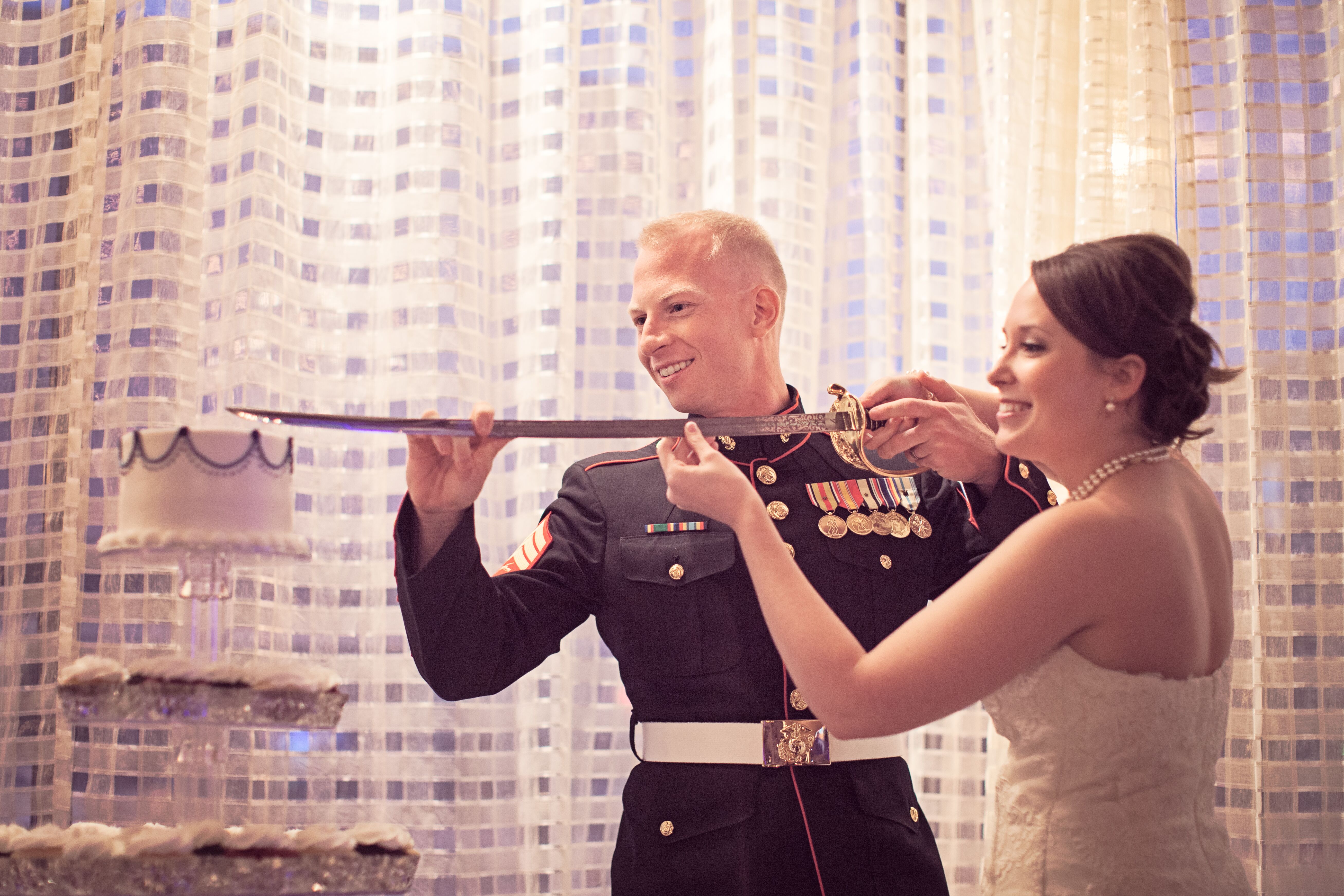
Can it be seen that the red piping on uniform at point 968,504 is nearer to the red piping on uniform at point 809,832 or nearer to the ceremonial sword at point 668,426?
the ceremonial sword at point 668,426

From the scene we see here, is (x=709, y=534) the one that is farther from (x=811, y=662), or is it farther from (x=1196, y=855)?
(x=1196, y=855)

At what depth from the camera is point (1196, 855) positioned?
3.76 feet

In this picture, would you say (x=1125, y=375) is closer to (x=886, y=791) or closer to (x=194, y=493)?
(x=886, y=791)

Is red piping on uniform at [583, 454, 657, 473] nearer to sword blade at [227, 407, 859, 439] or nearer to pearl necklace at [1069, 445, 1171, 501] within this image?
sword blade at [227, 407, 859, 439]

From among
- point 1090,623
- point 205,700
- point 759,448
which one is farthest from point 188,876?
point 759,448

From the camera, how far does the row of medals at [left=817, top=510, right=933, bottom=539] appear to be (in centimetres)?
159

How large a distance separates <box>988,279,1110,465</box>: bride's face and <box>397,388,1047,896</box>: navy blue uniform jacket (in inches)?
12.6

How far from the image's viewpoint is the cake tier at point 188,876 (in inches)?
37.1

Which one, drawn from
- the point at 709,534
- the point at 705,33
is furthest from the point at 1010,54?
the point at 709,534

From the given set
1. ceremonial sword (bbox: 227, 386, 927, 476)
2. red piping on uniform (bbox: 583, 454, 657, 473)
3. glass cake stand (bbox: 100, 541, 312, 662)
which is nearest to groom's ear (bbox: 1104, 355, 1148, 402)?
ceremonial sword (bbox: 227, 386, 927, 476)

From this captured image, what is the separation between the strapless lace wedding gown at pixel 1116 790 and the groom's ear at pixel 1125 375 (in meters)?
0.28

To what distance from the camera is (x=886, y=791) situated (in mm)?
1518

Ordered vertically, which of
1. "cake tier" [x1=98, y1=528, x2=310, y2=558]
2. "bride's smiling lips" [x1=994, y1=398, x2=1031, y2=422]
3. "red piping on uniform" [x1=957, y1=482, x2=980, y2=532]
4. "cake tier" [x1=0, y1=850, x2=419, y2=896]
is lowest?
"cake tier" [x1=0, y1=850, x2=419, y2=896]

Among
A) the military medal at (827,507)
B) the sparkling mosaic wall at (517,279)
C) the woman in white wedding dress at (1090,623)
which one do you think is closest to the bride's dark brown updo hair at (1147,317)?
the woman in white wedding dress at (1090,623)
